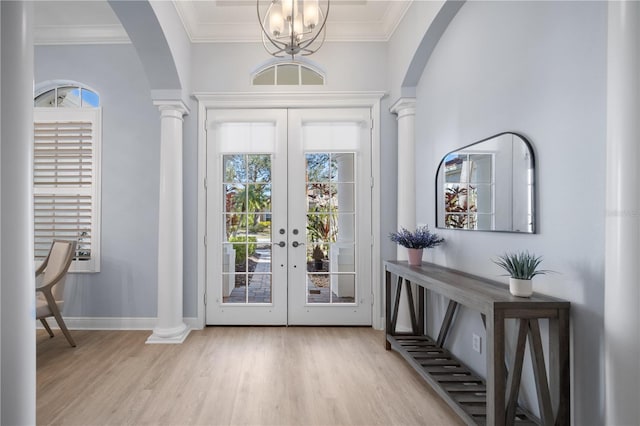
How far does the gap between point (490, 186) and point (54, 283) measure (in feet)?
12.0

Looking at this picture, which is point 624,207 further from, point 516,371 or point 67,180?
point 67,180

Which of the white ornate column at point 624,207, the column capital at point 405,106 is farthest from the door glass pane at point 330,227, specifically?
the white ornate column at point 624,207

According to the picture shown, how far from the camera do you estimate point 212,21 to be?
328 cm

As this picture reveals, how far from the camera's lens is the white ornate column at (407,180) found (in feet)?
10.2

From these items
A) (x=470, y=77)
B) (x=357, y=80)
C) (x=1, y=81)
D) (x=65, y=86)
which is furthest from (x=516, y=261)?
(x=65, y=86)

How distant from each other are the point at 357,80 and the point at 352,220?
151cm

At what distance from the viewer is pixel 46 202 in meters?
3.37

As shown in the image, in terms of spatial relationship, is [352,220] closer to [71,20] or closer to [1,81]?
[1,81]

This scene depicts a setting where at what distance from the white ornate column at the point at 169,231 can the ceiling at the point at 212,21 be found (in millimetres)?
913

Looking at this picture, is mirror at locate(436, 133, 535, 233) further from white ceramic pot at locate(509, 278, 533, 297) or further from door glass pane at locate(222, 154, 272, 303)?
door glass pane at locate(222, 154, 272, 303)

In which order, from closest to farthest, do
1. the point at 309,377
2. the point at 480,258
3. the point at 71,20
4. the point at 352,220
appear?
the point at 480,258
the point at 309,377
the point at 71,20
the point at 352,220

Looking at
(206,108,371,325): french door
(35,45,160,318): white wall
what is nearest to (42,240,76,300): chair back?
(35,45,160,318): white wall

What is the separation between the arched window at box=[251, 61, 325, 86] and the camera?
3.48 m

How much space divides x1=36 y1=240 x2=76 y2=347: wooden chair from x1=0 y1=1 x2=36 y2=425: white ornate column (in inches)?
78.4
